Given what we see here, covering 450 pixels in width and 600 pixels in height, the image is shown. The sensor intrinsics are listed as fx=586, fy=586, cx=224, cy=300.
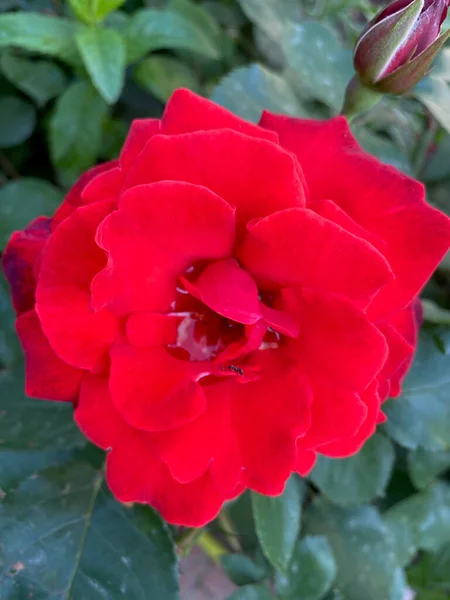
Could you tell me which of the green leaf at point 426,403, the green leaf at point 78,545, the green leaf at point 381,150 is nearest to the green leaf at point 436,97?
the green leaf at point 381,150

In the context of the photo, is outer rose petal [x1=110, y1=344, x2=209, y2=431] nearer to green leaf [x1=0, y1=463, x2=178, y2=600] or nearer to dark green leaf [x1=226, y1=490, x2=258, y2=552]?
green leaf [x1=0, y1=463, x2=178, y2=600]

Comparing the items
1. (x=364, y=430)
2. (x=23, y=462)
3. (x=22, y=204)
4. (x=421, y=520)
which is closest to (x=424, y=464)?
(x=421, y=520)

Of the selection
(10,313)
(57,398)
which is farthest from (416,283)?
(10,313)

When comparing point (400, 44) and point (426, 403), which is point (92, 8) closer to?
point (400, 44)

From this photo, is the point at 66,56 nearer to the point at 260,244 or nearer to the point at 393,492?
the point at 260,244

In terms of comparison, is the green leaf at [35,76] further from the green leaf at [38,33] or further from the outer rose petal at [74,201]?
the outer rose petal at [74,201]

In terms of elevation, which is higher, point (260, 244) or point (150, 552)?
point (260, 244)
